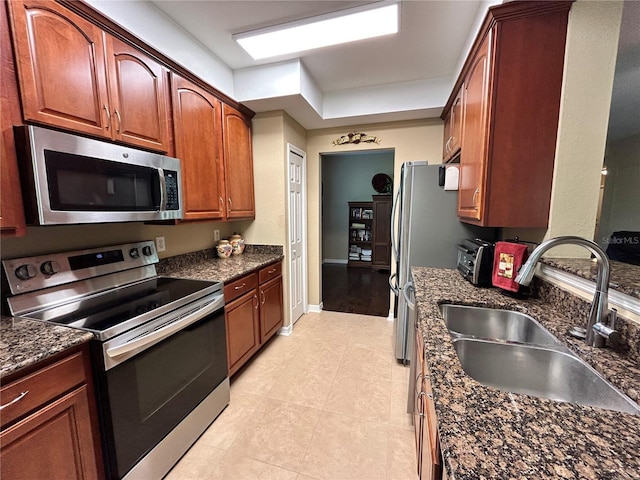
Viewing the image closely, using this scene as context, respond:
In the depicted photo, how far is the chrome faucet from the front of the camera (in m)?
0.86

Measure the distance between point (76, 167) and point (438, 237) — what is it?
2.24 meters

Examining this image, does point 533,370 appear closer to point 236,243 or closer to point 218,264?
point 218,264

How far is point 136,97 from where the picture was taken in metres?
1.54

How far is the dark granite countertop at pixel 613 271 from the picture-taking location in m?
0.86

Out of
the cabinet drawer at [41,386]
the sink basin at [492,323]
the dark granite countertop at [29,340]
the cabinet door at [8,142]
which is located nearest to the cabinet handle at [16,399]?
the cabinet drawer at [41,386]

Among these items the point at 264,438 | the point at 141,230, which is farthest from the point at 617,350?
the point at 141,230

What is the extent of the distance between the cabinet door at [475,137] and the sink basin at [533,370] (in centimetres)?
77

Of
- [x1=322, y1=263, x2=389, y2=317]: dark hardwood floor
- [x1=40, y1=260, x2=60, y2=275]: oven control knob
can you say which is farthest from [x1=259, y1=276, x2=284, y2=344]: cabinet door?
[x1=40, y1=260, x2=60, y2=275]: oven control knob

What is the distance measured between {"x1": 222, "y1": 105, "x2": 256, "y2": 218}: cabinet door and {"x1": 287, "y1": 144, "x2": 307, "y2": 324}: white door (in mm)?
414

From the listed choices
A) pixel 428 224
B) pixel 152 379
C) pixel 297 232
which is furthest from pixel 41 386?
pixel 297 232

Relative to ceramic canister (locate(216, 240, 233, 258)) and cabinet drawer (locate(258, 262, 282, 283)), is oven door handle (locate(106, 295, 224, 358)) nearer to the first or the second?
cabinet drawer (locate(258, 262, 282, 283))

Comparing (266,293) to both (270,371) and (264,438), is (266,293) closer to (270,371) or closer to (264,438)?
(270,371)

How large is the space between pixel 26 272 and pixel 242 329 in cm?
127

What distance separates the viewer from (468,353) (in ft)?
3.36
